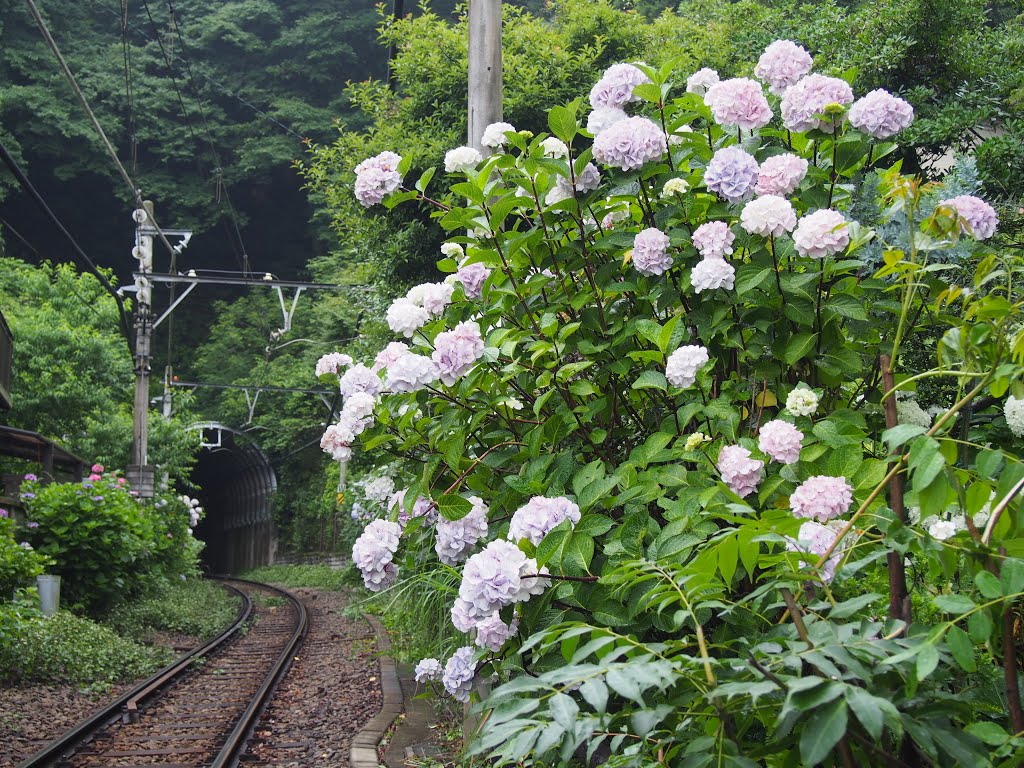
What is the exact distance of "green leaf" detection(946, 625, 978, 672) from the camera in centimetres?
135

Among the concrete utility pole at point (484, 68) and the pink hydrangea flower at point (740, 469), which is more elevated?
the concrete utility pole at point (484, 68)

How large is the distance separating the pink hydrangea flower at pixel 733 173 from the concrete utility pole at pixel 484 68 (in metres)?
2.65

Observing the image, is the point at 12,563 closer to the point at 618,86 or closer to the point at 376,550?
the point at 376,550

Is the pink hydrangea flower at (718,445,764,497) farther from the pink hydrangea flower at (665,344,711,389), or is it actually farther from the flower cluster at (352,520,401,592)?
the flower cluster at (352,520,401,592)

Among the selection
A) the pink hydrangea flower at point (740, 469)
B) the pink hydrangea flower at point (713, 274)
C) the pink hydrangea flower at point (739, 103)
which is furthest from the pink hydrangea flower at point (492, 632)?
the pink hydrangea flower at point (739, 103)

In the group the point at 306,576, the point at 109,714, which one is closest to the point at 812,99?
the point at 109,714

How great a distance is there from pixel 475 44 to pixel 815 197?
9.99 ft

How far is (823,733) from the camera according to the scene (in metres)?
1.21

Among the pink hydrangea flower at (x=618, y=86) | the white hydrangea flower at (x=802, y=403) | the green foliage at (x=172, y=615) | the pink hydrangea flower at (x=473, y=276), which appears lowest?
the green foliage at (x=172, y=615)

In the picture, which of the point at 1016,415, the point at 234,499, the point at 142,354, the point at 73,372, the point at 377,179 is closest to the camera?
the point at 1016,415

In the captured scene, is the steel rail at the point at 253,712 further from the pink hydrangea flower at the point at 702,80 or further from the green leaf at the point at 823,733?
the green leaf at the point at 823,733

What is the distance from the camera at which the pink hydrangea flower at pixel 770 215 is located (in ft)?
7.36

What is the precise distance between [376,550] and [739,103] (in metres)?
1.67

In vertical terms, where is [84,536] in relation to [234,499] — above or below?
above
